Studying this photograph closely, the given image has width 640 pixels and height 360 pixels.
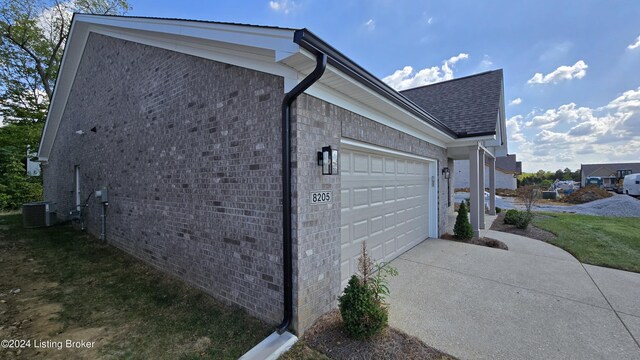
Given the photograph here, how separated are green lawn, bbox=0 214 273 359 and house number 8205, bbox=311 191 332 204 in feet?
5.58

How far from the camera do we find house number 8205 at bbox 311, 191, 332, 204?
3300 millimetres

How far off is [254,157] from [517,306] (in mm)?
4261

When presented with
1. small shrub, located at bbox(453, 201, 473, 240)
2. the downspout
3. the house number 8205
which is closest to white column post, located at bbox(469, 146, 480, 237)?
small shrub, located at bbox(453, 201, 473, 240)

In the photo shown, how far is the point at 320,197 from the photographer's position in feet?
11.2

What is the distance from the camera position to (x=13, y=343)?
3139 millimetres

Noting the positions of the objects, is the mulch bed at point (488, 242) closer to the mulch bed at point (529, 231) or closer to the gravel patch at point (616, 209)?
the mulch bed at point (529, 231)

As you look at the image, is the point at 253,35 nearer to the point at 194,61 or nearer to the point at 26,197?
the point at 194,61

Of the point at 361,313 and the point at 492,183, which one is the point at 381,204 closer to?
the point at 361,313

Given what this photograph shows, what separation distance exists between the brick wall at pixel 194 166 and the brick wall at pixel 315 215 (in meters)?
0.30

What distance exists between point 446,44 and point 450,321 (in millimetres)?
9521

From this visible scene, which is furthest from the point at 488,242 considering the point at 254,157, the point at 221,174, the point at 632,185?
the point at 632,185

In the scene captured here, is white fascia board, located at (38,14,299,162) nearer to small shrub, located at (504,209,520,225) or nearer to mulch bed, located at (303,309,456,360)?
mulch bed, located at (303,309,456,360)


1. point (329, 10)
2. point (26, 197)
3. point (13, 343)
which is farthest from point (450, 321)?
point (26, 197)

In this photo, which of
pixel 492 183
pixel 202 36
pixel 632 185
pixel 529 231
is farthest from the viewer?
pixel 632 185
